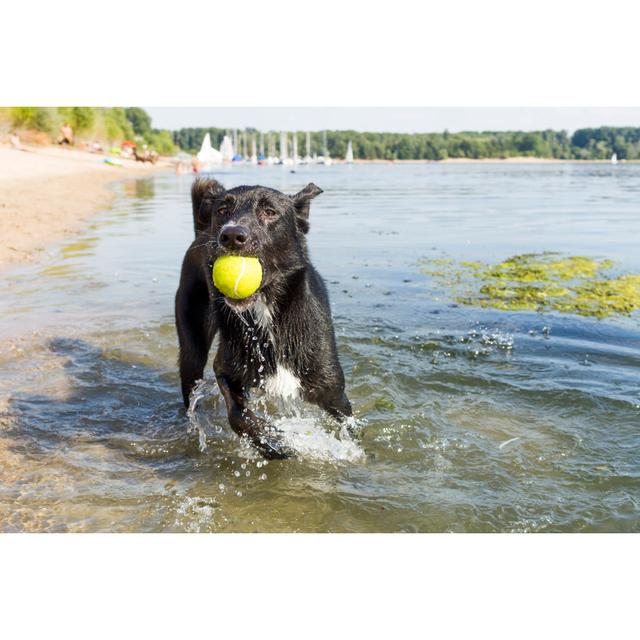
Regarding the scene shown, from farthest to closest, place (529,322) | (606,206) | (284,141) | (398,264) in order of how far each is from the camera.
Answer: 1. (284,141)
2. (606,206)
3. (398,264)
4. (529,322)

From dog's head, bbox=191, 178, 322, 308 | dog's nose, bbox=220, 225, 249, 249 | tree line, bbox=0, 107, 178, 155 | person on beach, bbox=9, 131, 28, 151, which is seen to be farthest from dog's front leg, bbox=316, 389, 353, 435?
person on beach, bbox=9, 131, 28, 151

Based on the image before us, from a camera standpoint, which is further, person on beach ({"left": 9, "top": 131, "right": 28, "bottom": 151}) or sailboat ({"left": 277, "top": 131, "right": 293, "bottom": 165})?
sailboat ({"left": 277, "top": 131, "right": 293, "bottom": 165})

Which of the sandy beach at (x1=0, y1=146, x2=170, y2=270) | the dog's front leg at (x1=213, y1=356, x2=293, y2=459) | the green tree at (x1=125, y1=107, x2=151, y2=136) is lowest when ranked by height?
the dog's front leg at (x1=213, y1=356, x2=293, y2=459)

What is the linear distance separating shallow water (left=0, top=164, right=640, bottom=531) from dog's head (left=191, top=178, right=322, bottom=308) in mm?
1291

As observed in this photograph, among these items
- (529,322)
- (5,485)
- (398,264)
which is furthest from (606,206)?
(5,485)

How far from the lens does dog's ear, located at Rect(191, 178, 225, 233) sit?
493 centimetres

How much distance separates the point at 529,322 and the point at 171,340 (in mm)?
4246

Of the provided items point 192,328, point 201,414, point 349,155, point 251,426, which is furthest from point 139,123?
point 251,426

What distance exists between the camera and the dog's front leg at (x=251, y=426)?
4262 mm

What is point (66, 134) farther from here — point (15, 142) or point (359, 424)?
point (359, 424)

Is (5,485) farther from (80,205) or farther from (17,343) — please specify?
(80,205)

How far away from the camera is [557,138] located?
44375mm

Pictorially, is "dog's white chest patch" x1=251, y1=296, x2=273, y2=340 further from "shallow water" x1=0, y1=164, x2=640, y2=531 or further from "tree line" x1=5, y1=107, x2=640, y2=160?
"tree line" x1=5, y1=107, x2=640, y2=160

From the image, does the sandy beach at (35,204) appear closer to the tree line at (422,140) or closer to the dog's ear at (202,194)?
the tree line at (422,140)
